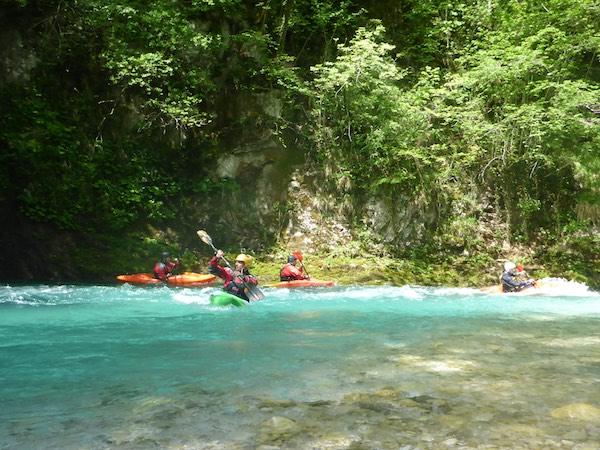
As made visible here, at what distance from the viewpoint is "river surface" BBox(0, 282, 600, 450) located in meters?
2.95

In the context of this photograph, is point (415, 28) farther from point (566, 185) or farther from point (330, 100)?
point (566, 185)

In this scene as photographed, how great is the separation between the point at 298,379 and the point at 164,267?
823 centimetres

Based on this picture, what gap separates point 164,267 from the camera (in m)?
11.8

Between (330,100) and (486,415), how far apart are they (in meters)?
12.1

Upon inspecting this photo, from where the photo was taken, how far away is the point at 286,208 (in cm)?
1399

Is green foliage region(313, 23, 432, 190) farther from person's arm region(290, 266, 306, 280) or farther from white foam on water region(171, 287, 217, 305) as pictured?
white foam on water region(171, 287, 217, 305)

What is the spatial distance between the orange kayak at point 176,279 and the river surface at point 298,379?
11.1 feet

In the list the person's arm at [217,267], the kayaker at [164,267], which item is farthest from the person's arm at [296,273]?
the kayaker at [164,267]

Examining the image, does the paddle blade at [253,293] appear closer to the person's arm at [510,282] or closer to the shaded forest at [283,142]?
the shaded forest at [283,142]

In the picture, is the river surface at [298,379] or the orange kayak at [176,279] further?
the orange kayak at [176,279]

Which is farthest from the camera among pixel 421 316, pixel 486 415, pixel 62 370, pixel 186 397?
pixel 421 316

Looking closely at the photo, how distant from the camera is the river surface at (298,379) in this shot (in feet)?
9.68

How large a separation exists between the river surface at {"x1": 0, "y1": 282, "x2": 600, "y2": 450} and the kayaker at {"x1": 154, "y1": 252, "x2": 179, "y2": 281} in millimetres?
3428

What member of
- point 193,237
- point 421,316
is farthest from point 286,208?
point 421,316
